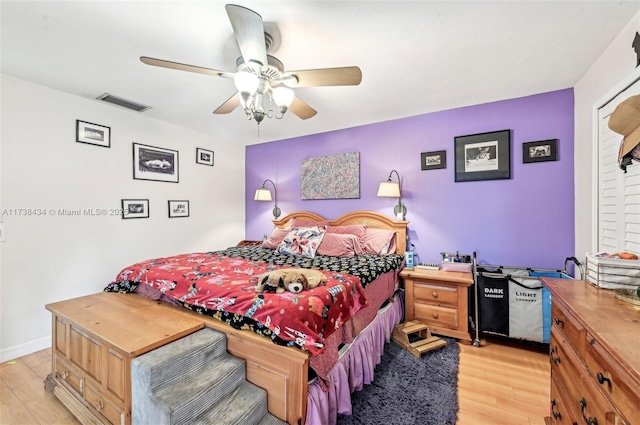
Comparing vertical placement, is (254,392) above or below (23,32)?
below

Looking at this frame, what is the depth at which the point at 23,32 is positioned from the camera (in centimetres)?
174

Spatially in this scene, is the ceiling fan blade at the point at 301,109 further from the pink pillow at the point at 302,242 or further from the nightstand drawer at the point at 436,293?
the nightstand drawer at the point at 436,293

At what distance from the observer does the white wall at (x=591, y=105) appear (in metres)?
1.62

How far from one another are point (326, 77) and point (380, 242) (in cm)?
201

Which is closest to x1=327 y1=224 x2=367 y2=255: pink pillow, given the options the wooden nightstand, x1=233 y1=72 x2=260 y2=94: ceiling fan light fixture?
the wooden nightstand

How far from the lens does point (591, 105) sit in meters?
2.09

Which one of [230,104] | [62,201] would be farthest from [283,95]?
[62,201]

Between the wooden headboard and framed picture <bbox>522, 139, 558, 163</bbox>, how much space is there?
137 cm

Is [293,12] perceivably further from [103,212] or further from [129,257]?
[129,257]

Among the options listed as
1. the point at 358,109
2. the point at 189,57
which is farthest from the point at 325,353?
the point at 358,109

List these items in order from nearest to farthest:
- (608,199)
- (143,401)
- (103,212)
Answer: (143,401) < (608,199) < (103,212)

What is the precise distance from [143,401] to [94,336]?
610 millimetres

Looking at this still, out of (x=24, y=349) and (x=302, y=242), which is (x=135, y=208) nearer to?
Result: (x=24, y=349)

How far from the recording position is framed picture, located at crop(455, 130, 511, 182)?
8.93 ft
